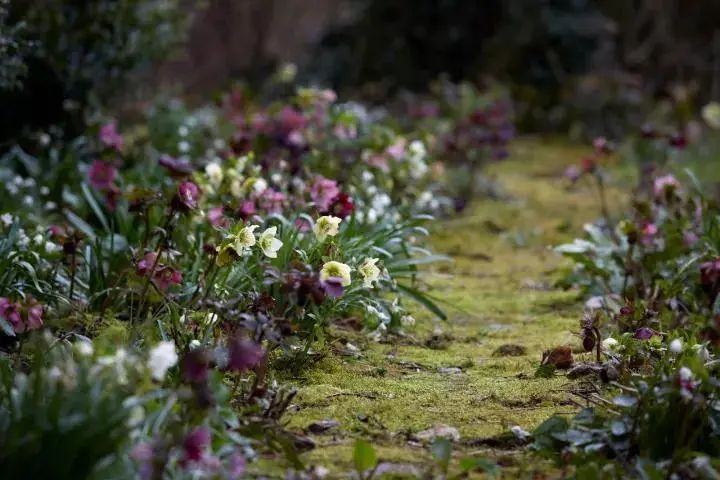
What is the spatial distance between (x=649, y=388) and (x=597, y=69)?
7658 millimetres

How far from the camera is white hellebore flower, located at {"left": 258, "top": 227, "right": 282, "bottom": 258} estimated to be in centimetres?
260

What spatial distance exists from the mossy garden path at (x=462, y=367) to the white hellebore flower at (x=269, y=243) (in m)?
0.37

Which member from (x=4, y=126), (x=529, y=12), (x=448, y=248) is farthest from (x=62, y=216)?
(x=529, y=12)

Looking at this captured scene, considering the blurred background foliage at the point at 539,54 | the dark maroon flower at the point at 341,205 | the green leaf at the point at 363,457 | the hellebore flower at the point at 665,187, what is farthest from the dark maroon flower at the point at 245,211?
the blurred background foliage at the point at 539,54

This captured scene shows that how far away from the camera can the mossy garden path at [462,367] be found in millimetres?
2328

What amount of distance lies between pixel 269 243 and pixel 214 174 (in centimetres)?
107

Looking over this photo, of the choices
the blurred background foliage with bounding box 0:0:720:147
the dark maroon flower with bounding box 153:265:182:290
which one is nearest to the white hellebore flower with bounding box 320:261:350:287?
the dark maroon flower with bounding box 153:265:182:290

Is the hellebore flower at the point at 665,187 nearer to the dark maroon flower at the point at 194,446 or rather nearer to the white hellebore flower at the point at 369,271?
the white hellebore flower at the point at 369,271

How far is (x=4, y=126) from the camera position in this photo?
199 inches

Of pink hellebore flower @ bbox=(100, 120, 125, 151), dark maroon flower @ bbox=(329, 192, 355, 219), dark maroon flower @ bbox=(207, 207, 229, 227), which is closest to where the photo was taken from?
dark maroon flower @ bbox=(329, 192, 355, 219)

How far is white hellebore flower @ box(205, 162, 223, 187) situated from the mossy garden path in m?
0.81

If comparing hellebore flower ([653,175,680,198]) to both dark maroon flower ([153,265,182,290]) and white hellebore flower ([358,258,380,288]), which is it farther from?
dark maroon flower ([153,265,182,290])

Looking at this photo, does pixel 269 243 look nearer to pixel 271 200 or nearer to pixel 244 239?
pixel 244 239

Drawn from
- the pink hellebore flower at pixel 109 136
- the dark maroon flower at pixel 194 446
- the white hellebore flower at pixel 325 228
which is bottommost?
the dark maroon flower at pixel 194 446
